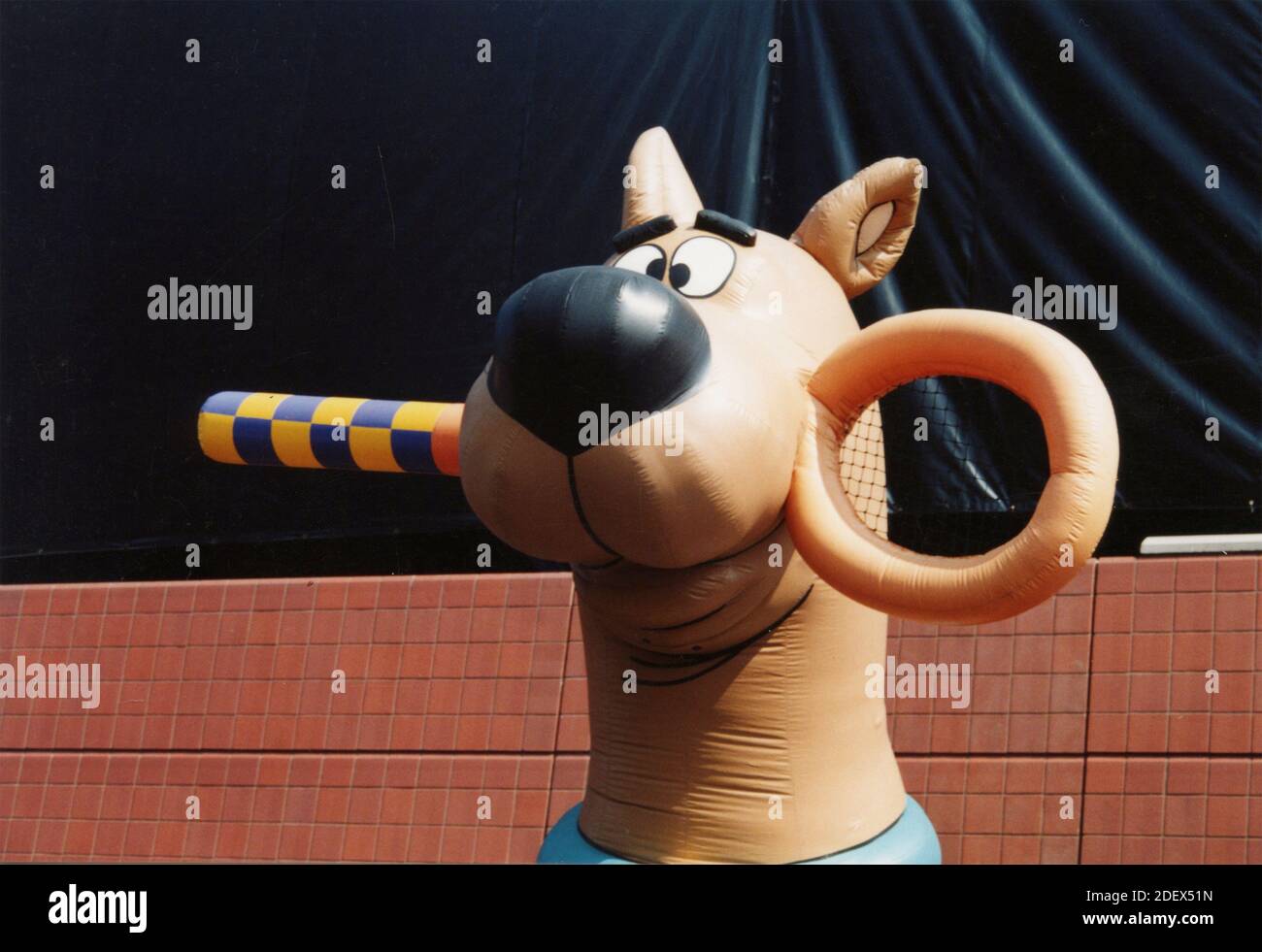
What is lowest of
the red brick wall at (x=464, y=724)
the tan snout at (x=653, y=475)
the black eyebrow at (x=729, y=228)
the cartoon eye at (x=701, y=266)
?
the red brick wall at (x=464, y=724)

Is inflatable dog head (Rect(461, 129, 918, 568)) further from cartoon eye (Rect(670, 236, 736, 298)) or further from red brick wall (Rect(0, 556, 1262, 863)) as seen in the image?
red brick wall (Rect(0, 556, 1262, 863))

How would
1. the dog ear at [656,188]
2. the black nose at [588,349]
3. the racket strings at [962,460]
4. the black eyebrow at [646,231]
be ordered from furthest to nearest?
1. the racket strings at [962,460]
2. the dog ear at [656,188]
3. the black eyebrow at [646,231]
4. the black nose at [588,349]

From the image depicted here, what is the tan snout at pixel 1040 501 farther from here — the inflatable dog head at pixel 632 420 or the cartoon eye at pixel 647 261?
the cartoon eye at pixel 647 261

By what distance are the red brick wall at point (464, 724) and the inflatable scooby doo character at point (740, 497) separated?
1.51 metres

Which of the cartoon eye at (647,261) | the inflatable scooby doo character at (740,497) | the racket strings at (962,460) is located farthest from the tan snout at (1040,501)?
the racket strings at (962,460)

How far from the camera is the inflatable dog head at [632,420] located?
2738 millimetres

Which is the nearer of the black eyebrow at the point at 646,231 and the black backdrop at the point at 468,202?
the black eyebrow at the point at 646,231

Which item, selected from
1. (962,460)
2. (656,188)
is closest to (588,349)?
(656,188)

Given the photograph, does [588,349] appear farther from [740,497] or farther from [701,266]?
[701,266]

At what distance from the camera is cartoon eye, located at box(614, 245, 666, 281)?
334 centimetres

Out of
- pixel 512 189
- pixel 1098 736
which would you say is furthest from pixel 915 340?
pixel 512 189
